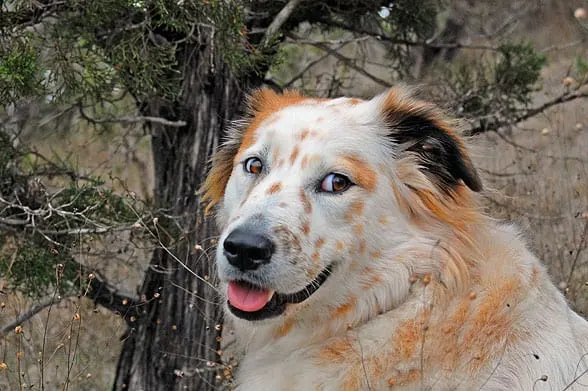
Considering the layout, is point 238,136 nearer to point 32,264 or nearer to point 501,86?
point 32,264

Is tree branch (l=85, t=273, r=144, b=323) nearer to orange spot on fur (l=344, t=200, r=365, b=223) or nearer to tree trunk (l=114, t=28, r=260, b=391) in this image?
tree trunk (l=114, t=28, r=260, b=391)

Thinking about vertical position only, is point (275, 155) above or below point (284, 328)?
above

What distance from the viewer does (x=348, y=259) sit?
3266mm

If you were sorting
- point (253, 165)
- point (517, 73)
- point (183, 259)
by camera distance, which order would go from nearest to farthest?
1. point (253, 165)
2. point (183, 259)
3. point (517, 73)

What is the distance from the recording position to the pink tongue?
10.4 feet

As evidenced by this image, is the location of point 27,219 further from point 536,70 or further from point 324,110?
point 536,70

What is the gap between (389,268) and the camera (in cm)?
331

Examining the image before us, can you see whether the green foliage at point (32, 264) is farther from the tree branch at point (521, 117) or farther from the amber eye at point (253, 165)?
the tree branch at point (521, 117)

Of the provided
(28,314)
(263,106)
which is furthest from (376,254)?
(28,314)

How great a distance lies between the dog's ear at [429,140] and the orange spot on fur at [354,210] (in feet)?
Answer: 1.14

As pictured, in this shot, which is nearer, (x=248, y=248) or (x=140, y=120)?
(x=248, y=248)

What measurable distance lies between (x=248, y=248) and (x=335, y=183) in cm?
50

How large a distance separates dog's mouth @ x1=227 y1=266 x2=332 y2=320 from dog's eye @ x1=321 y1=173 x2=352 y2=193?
32cm

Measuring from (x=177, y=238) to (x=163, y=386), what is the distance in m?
0.99
